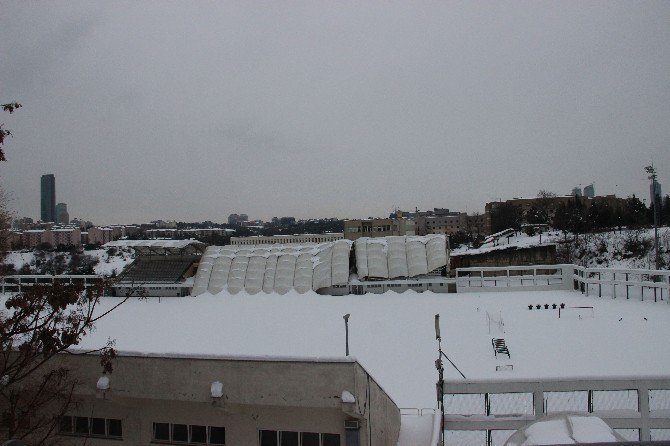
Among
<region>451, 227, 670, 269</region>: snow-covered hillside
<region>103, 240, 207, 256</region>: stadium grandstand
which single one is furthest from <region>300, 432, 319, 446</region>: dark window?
<region>451, 227, 670, 269</region>: snow-covered hillside

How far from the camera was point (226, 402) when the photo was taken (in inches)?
294

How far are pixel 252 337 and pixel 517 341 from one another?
7830mm

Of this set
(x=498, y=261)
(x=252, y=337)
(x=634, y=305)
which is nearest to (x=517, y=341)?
(x=634, y=305)

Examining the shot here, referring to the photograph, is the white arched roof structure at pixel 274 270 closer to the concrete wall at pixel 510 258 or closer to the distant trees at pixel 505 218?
the concrete wall at pixel 510 258

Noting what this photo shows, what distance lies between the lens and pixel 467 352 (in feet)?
40.3

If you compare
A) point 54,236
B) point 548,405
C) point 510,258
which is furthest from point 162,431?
point 54,236

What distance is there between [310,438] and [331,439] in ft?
1.16

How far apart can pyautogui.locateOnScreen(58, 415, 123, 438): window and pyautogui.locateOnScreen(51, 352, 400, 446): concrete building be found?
0.06 feet

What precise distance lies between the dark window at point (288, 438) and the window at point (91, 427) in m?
3.04

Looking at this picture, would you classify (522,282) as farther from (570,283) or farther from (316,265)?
(316,265)

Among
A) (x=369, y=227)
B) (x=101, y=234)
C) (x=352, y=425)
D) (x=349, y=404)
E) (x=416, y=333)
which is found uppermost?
(x=369, y=227)

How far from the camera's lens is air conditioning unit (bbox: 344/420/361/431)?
724 cm

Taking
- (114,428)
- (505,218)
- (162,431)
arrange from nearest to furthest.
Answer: (162,431) < (114,428) < (505,218)

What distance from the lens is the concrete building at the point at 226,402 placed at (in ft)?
23.6
